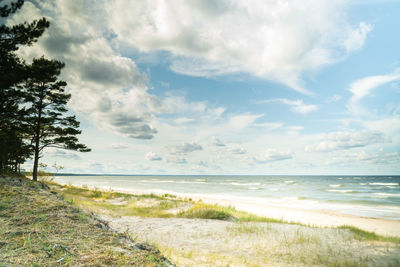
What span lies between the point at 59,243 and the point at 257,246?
5.74 meters

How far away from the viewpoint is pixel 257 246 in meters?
6.82

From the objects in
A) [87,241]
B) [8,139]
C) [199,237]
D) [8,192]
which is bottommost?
[199,237]

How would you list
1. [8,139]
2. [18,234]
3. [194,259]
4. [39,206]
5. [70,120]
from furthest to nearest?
1. [70,120]
2. [8,139]
3. [194,259]
4. [39,206]
5. [18,234]

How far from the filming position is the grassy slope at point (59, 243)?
248 cm

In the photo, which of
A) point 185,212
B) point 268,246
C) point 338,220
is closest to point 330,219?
point 338,220

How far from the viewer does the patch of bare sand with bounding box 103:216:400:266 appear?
562 cm

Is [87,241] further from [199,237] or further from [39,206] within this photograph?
[199,237]

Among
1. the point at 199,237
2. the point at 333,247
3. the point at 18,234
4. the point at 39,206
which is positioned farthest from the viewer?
the point at 199,237

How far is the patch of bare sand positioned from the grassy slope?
2017mm

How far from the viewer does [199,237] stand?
7.89 meters

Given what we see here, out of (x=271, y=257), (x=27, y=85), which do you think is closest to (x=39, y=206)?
(x=271, y=257)

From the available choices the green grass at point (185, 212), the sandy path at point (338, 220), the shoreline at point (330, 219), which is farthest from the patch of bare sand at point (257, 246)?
the sandy path at point (338, 220)

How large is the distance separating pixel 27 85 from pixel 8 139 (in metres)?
5.11

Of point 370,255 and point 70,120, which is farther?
point 70,120
